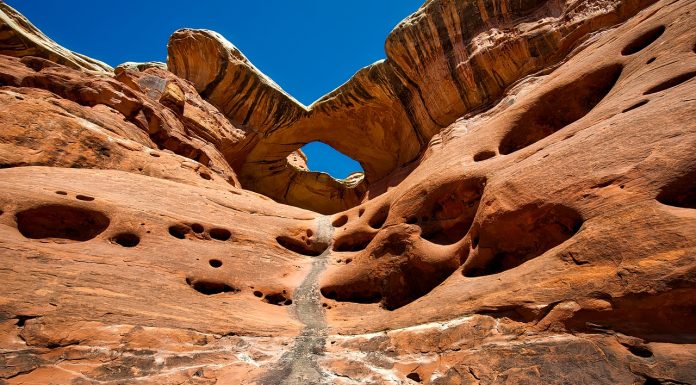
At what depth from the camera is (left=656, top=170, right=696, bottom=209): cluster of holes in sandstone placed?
5.33 meters

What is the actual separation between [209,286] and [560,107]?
9.80 meters

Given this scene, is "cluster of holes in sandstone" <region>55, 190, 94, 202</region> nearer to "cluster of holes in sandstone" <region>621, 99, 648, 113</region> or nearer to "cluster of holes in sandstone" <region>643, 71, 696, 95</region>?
"cluster of holes in sandstone" <region>621, 99, 648, 113</region>

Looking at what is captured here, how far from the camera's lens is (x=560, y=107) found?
10.3m

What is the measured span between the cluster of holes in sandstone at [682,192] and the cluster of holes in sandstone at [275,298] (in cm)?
742

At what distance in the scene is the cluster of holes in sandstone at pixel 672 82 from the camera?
7.09 metres

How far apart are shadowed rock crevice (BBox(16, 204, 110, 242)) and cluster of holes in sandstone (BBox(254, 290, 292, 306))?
3876 mm

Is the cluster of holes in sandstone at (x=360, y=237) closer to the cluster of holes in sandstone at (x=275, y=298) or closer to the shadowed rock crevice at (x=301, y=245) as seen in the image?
the shadowed rock crevice at (x=301, y=245)

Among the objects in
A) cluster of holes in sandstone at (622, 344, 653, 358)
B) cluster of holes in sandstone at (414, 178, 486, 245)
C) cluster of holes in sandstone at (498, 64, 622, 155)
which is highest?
cluster of holes in sandstone at (498, 64, 622, 155)

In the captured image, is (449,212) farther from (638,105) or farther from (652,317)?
(652,317)

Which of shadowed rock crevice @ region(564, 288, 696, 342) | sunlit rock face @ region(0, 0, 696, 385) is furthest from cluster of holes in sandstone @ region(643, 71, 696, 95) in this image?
shadowed rock crevice @ region(564, 288, 696, 342)

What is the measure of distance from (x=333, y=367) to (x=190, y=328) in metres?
2.48

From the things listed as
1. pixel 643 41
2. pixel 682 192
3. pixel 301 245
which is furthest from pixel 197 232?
pixel 643 41

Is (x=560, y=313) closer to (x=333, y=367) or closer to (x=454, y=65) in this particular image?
(x=333, y=367)

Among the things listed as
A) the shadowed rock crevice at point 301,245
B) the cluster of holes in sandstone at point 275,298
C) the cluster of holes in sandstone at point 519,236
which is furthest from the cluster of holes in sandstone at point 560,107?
the cluster of holes in sandstone at point 275,298
